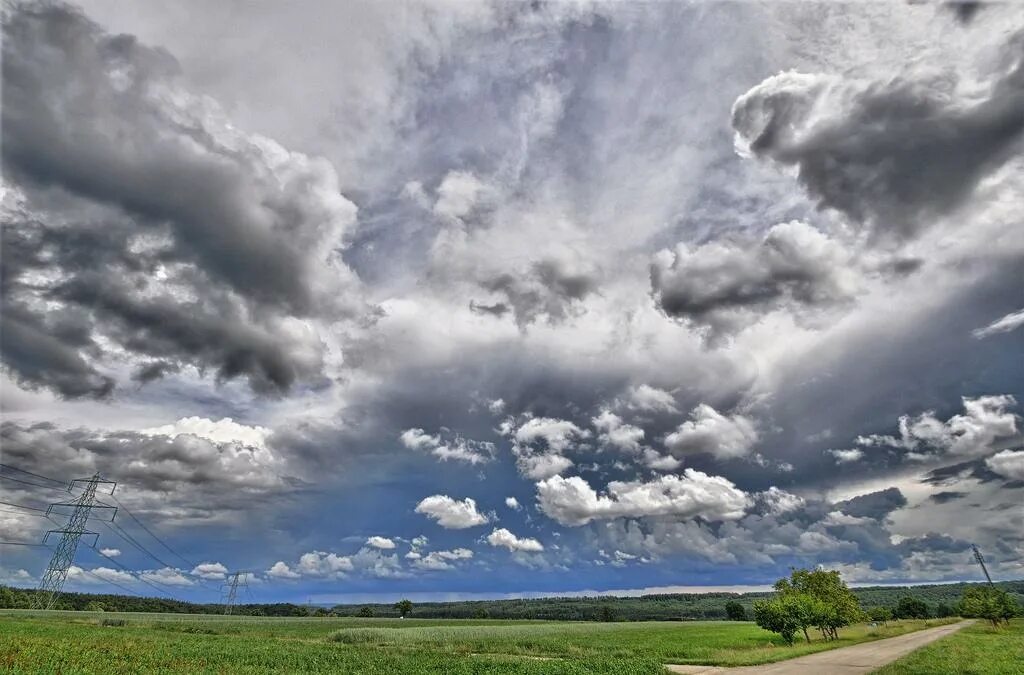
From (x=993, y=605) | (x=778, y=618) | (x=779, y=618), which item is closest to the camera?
(x=779, y=618)

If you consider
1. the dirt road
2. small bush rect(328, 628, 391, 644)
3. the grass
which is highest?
small bush rect(328, 628, 391, 644)

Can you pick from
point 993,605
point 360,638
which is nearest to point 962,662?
point 360,638

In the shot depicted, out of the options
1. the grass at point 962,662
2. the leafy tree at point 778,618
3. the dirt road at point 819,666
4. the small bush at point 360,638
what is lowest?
the dirt road at point 819,666

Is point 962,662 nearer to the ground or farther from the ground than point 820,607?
nearer to the ground

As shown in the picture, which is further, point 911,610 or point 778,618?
point 911,610

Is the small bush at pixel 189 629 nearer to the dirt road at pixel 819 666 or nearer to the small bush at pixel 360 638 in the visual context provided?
the small bush at pixel 360 638

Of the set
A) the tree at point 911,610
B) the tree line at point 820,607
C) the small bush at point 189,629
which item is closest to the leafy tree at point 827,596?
the tree line at point 820,607

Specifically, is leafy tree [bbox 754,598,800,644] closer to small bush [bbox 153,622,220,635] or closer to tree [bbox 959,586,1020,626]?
tree [bbox 959,586,1020,626]

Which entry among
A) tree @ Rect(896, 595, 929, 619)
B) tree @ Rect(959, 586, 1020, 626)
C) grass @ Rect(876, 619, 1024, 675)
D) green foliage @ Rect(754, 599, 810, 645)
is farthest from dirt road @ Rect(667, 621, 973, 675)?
tree @ Rect(896, 595, 929, 619)

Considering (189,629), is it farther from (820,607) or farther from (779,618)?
(820,607)

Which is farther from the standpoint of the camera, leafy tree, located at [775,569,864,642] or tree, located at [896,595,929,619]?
tree, located at [896,595,929,619]

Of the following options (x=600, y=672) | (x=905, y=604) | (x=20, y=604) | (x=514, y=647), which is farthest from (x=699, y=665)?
(x=20, y=604)

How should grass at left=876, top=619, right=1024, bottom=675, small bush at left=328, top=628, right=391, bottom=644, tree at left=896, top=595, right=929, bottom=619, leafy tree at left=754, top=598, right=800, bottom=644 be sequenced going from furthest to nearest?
tree at left=896, top=595, right=929, bottom=619, small bush at left=328, top=628, right=391, bottom=644, leafy tree at left=754, top=598, right=800, bottom=644, grass at left=876, top=619, right=1024, bottom=675

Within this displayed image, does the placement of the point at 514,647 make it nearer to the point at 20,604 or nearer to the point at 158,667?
the point at 158,667
